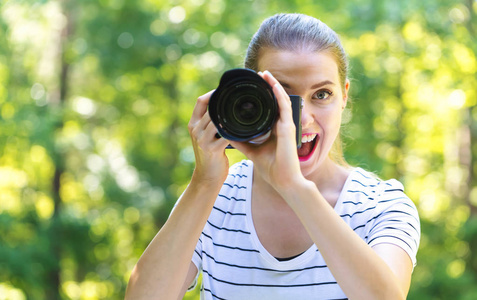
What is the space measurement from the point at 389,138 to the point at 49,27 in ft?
18.6

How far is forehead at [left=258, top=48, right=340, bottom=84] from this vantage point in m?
1.63

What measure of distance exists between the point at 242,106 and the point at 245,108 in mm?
11

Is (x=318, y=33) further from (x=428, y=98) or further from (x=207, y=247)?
(x=428, y=98)

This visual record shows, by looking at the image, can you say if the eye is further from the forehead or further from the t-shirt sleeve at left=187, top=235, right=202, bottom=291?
the t-shirt sleeve at left=187, top=235, right=202, bottom=291

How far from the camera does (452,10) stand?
7559 millimetres

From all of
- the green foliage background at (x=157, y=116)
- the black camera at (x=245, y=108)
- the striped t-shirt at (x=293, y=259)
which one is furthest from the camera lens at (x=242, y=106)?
the green foliage background at (x=157, y=116)

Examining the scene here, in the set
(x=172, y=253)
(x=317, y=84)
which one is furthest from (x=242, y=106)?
(x=172, y=253)

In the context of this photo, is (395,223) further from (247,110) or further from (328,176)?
(247,110)

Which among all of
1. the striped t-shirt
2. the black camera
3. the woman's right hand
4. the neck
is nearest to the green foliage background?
the neck

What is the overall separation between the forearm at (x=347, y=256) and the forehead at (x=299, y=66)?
39 centimetres

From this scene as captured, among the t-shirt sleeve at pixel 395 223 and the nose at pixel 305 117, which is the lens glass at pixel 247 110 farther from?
the t-shirt sleeve at pixel 395 223

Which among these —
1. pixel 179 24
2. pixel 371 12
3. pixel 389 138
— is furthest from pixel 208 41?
pixel 389 138

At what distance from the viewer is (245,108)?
58.3 inches

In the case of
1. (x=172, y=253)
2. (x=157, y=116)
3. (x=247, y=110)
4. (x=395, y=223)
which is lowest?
(x=172, y=253)
